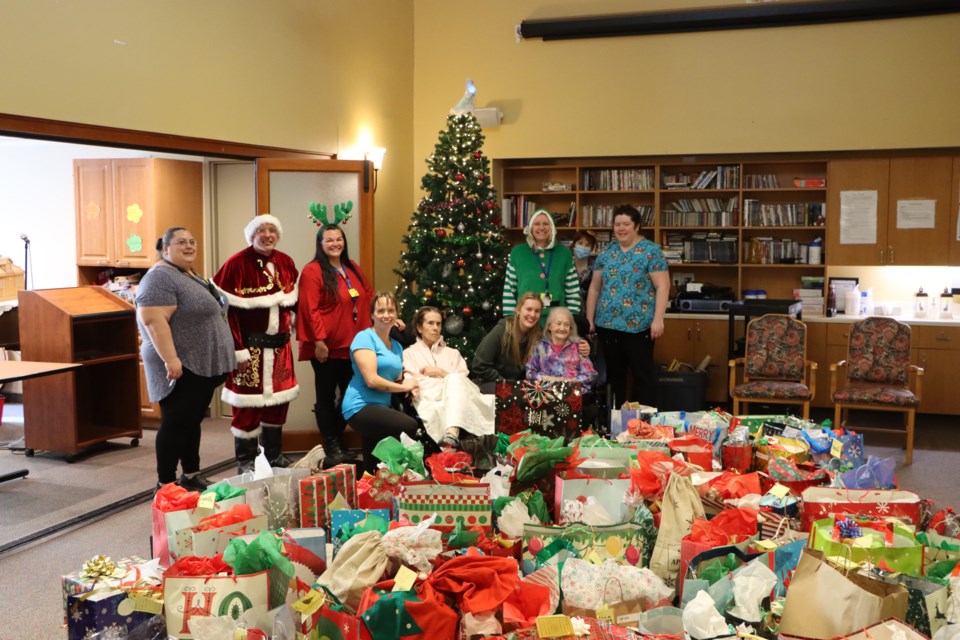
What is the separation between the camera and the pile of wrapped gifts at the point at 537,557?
1860 mm

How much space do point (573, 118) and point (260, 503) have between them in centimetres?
550

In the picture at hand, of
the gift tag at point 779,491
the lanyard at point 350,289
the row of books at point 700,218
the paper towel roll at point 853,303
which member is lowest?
the gift tag at point 779,491

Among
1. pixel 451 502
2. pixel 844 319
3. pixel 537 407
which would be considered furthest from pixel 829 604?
pixel 844 319

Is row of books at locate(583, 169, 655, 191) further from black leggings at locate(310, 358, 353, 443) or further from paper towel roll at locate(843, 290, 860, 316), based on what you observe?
black leggings at locate(310, 358, 353, 443)

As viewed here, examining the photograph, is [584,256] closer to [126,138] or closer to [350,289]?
[350,289]

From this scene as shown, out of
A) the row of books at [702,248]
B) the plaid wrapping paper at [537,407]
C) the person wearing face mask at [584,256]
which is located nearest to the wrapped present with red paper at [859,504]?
the plaid wrapping paper at [537,407]

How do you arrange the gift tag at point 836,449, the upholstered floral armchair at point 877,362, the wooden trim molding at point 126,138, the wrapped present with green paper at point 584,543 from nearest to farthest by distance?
the wrapped present with green paper at point 584,543, the gift tag at point 836,449, the wooden trim molding at point 126,138, the upholstered floral armchair at point 877,362

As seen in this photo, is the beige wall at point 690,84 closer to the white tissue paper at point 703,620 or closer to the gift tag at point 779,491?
the gift tag at point 779,491

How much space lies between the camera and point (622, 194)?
304 inches

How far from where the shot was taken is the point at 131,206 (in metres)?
6.68

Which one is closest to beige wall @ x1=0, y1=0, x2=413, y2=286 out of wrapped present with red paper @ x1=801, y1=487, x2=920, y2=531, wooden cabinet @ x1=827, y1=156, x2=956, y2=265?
wrapped present with red paper @ x1=801, y1=487, x2=920, y2=531

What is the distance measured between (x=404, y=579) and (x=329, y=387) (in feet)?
11.0

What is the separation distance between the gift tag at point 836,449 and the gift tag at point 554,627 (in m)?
1.68

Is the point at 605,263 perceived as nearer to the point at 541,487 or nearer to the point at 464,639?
the point at 541,487
